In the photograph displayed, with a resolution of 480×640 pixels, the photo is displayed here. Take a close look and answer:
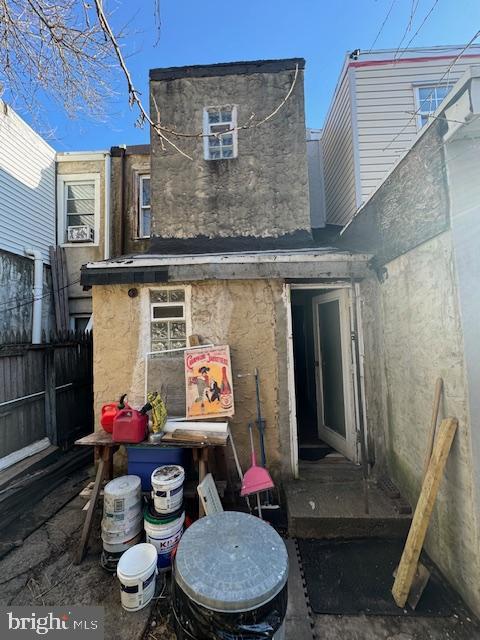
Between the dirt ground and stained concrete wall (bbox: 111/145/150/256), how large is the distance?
7.11 metres

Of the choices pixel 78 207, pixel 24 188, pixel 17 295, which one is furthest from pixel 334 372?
Result: pixel 24 188

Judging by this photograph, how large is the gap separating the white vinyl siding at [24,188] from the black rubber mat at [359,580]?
28.4 feet

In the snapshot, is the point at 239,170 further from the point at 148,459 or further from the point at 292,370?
the point at 148,459

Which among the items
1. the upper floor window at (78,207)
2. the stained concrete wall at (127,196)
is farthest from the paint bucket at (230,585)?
the upper floor window at (78,207)

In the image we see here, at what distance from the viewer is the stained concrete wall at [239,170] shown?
216 inches

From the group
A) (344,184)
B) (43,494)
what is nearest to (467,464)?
(43,494)

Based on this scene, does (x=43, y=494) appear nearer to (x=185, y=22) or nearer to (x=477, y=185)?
(x=185, y=22)

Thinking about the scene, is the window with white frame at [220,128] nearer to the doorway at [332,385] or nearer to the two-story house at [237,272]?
the two-story house at [237,272]

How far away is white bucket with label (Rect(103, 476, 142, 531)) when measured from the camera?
3092 millimetres

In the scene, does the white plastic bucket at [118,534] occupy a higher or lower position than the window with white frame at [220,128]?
lower

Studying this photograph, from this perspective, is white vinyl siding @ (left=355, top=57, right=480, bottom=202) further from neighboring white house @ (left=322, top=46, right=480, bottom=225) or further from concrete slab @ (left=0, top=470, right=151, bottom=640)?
concrete slab @ (left=0, top=470, right=151, bottom=640)

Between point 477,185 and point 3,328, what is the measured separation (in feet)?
29.0

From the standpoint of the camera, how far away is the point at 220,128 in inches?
228

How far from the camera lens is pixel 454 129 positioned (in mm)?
2354
